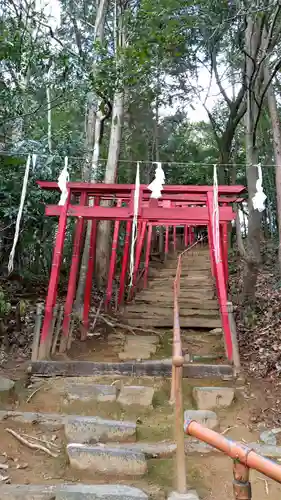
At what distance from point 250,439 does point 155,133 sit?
15319 millimetres

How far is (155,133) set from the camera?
17859 millimetres

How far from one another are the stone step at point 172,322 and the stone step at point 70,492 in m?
5.68

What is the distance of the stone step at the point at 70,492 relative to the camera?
291 centimetres

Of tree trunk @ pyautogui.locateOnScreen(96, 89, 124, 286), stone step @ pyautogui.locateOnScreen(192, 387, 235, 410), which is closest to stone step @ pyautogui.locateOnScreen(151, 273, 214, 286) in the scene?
tree trunk @ pyautogui.locateOnScreen(96, 89, 124, 286)

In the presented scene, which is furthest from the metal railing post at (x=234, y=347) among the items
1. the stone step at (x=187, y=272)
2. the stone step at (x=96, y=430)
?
the stone step at (x=187, y=272)

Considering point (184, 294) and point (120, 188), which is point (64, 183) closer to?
point (120, 188)

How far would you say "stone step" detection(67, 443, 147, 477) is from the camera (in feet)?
11.2

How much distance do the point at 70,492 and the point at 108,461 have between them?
57 cm

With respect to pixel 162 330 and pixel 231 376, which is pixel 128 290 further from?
pixel 231 376

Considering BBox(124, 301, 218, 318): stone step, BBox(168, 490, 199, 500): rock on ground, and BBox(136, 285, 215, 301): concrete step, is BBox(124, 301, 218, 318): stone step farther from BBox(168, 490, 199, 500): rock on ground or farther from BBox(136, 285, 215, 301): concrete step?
BBox(168, 490, 199, 500): rock on ground

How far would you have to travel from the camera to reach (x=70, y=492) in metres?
2.94

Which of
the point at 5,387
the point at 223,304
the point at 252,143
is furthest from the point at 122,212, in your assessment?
the point at 5,387

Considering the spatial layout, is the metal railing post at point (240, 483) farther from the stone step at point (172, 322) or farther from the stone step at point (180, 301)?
the stone step at point (180, 301)

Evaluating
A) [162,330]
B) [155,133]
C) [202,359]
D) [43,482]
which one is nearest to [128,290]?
[162,330]
